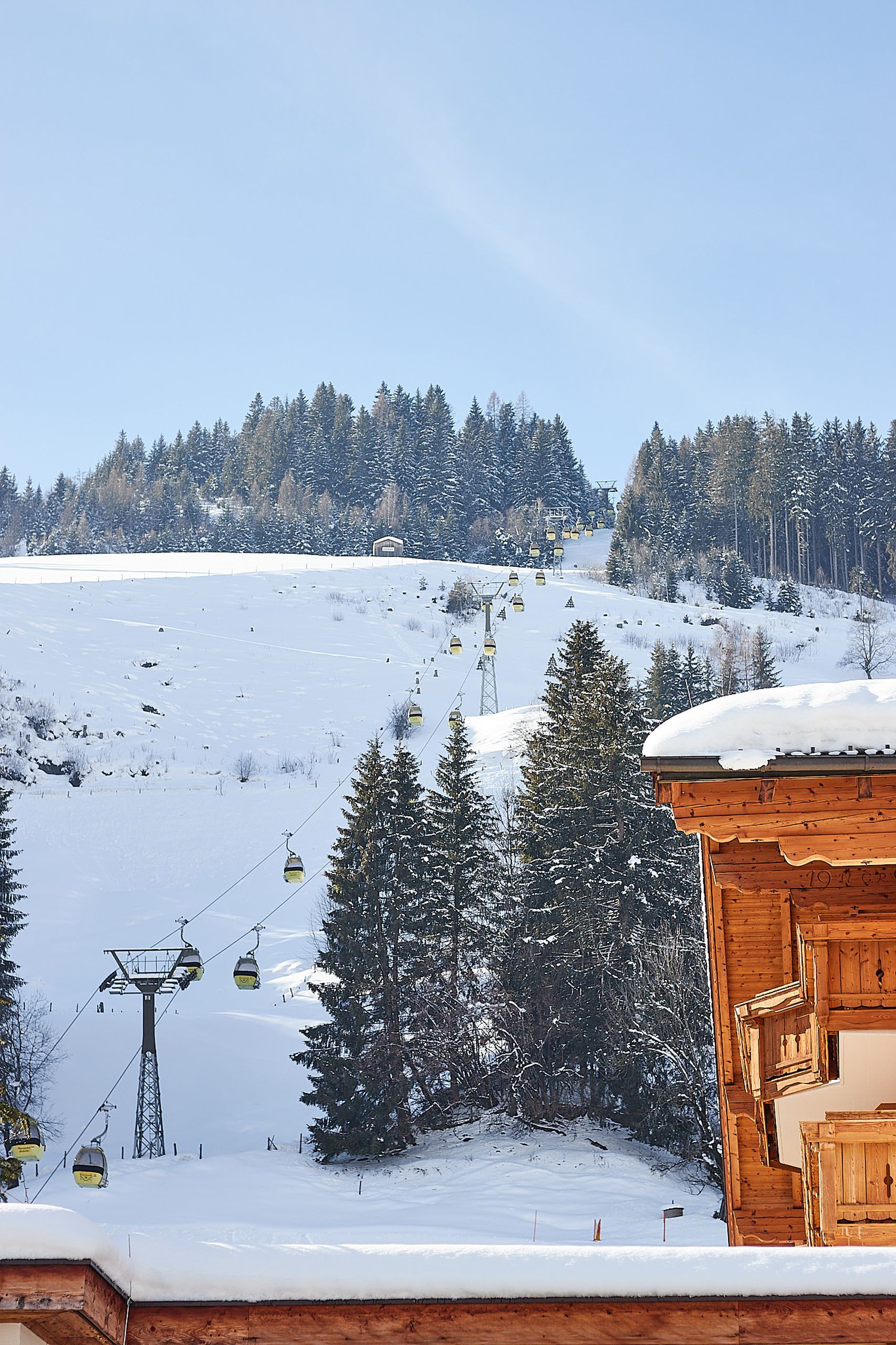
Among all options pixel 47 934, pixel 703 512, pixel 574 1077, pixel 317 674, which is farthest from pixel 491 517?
pixel 574 1077

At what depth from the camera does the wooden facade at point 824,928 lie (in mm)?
6309

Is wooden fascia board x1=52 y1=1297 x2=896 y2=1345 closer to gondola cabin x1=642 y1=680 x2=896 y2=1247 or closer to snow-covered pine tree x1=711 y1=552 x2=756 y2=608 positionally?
gondola cabin x1=642 y1=680 x2=896 y2=1247

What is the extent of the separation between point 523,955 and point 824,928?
93.0 feet

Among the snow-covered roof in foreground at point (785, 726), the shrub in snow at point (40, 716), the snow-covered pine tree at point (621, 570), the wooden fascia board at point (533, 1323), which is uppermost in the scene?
the snow-covered pine tree at point (621, 570)

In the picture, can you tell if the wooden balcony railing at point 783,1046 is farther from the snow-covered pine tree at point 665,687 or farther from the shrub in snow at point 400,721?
the shrub in snow at point 400,721

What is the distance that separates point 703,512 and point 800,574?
1082cm

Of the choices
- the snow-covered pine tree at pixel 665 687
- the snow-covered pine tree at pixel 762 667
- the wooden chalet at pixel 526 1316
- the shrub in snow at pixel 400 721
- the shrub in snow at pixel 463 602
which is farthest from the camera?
the shrub in snow at pixel 463 602

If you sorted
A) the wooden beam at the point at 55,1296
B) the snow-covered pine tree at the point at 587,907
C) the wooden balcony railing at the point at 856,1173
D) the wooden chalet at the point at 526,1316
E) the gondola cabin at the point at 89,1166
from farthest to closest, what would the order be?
the snow-covered pine tree at the point at 587,907, the gondola cabin at the point at 89,1166, the wooden balcony railing at the point at 856,1173, the wooden chalet at the point at 526,1316, the wooden beam at the point at 55,1296

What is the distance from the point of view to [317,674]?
72.7 meters

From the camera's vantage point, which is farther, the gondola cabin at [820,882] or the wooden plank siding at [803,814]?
the wooden plank siding at [803,814]

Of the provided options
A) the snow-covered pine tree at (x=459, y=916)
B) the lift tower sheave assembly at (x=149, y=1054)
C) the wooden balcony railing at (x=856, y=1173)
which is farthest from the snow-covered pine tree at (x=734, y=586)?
the wooden balcony railing at (x=856, y=1173)

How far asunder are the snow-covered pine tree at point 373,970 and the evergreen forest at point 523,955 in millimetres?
56

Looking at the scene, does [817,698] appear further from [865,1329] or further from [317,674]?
[317,674]

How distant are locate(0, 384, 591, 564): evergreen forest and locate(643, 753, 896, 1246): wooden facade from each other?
113987 millimetres
